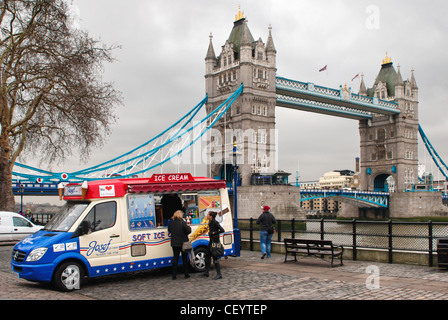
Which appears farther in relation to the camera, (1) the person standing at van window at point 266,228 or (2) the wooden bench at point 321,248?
(1) the person standing at van window at point 266,228

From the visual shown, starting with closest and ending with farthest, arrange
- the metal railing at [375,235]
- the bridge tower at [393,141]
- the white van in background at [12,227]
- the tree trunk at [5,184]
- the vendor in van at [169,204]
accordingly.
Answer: the vendor in van at [169,204]
the metal railing at [375,235]
the white van in background at [12,227]
the tree trunk at [5,184]
the bridge tower at [393,141]

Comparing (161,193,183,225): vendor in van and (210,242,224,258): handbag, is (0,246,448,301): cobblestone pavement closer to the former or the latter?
(210,242,224,258): handbag

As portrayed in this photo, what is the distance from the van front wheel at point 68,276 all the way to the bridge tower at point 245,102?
48073 mm

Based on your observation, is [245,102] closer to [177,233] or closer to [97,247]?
[177,233]

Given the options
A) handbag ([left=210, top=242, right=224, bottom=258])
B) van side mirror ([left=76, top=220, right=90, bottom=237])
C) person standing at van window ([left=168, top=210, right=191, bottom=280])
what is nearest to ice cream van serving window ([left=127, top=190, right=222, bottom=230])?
person standing at van window ([left=168, top=210, right=191, bottom=280])

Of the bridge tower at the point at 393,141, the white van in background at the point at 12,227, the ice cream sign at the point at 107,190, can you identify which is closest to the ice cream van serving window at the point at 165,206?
the ice cream sign at the point at 107,190

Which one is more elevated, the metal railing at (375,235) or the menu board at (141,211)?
the menu board at (141,211)

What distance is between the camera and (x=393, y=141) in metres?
81.8

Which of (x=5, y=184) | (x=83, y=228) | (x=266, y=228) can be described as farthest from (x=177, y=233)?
(x=5, y=184)

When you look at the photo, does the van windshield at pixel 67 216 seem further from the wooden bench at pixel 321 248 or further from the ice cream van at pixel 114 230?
the wooden bench at pixel 321 248

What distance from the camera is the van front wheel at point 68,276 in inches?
351

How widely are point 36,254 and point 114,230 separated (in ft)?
5.22
